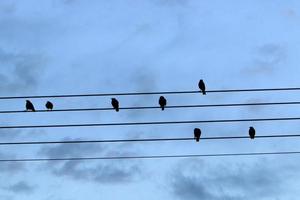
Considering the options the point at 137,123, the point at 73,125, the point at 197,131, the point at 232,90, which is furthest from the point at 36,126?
the point at 197,131

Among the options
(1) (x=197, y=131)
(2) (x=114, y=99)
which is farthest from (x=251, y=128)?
(2) (x=114, y=99)

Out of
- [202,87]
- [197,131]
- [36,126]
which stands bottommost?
[36,126]

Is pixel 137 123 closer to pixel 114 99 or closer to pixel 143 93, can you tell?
pixel 143 93

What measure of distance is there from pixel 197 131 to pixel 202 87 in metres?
2.29

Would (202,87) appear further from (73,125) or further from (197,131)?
(73,125)

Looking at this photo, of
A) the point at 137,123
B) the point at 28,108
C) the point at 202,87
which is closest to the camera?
the point at 137,123

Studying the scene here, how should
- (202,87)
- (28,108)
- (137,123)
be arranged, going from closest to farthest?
(137,123), (28,108), (202,87)

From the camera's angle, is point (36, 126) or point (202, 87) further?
point (202, 87)

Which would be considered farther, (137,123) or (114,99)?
(114,99)

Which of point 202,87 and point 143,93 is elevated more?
point 202,87

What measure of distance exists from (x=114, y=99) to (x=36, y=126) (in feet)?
30.4

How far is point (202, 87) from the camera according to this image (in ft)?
102

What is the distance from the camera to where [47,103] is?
30.6 m

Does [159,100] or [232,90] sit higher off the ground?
[159,100]
